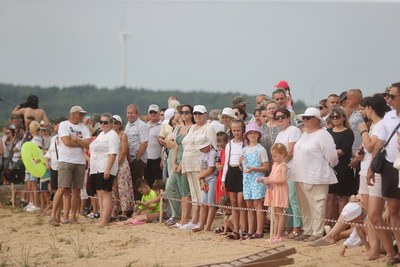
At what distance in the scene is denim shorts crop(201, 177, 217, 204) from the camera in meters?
11.8

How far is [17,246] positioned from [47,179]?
4781mm

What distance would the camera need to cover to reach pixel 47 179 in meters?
16.6

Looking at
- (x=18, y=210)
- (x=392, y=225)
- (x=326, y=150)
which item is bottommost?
(x=18, y=210)

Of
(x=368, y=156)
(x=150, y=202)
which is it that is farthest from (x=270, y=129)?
(x=150, y=202)

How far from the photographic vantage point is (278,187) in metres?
10.5

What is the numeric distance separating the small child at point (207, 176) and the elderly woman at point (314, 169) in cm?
176

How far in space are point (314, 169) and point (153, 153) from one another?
4852 millimetres

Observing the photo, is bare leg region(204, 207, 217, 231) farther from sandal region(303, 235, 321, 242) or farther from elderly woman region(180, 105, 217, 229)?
sandal region(303, 235, 321, 242)

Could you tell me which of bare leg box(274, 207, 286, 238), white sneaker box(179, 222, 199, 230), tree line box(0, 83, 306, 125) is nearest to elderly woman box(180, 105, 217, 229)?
white sneaker box(179, 222, 199, 230)

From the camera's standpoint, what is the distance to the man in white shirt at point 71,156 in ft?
44.4

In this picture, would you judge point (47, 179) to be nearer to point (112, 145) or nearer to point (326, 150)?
point (112, 145)

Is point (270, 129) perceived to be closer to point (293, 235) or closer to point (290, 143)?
point (290, 143)

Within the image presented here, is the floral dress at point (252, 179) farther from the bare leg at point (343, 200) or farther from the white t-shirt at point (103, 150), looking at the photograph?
the white t-shirt at point (103, 150)

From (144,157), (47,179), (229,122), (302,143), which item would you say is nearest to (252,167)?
(302,143)
